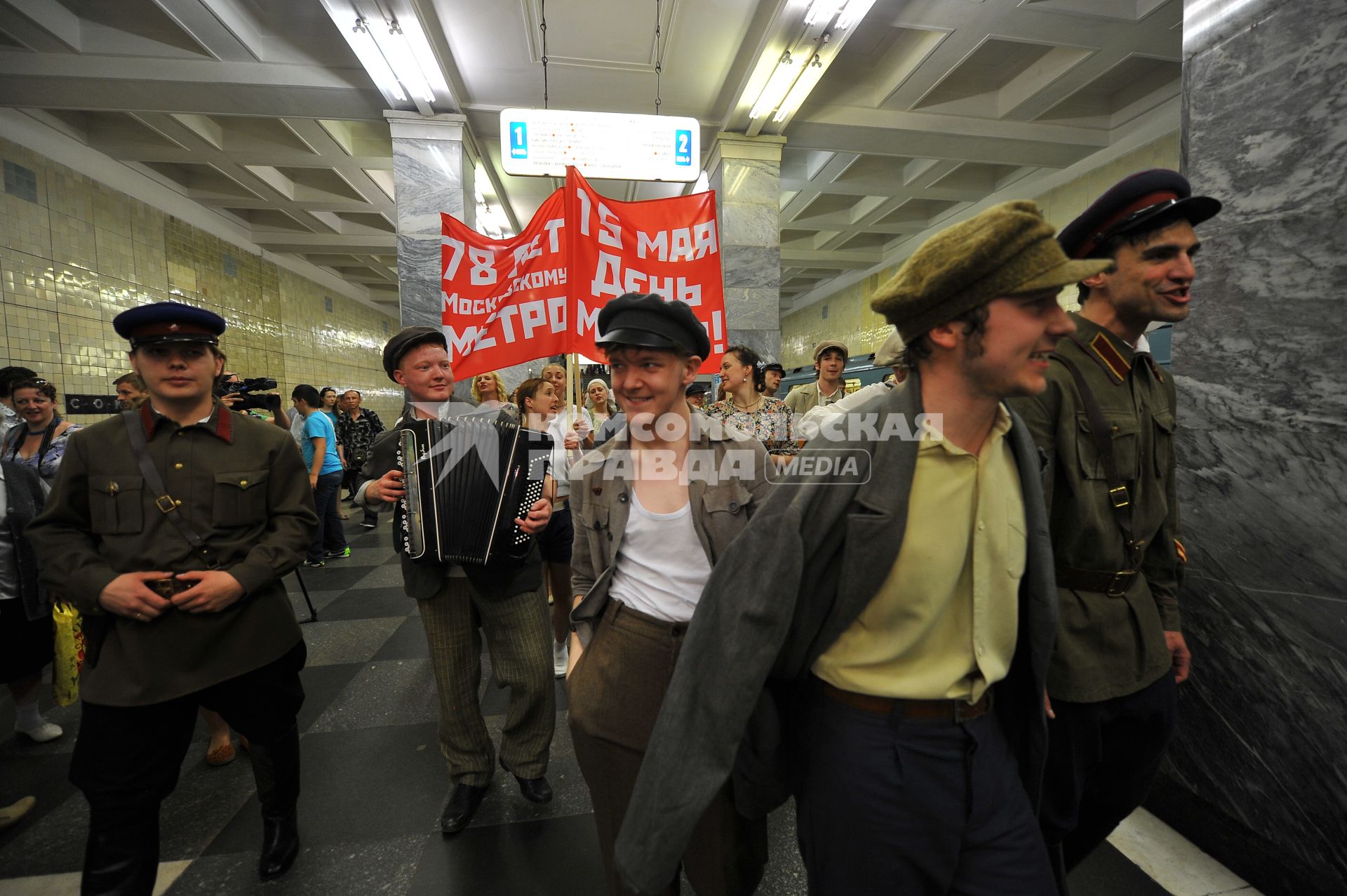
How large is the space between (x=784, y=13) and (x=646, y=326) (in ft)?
15.9

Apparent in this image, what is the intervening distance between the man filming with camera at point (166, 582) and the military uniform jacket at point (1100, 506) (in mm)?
2375

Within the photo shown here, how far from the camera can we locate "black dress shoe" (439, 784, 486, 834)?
2100 millimetres

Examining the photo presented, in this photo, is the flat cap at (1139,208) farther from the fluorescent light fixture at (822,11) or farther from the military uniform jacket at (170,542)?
the fluorescent light fixture at (822,11)

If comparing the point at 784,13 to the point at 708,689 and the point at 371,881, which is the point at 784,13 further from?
the point at 371,881

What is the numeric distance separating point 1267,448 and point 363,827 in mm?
3617

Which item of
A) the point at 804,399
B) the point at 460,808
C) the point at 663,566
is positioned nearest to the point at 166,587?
the point at 460,808

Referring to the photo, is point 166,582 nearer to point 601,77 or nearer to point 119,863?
point 119,863

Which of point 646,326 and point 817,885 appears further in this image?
point 646,326

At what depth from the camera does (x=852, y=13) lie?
4.61m

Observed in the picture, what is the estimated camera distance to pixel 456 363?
3236 mm

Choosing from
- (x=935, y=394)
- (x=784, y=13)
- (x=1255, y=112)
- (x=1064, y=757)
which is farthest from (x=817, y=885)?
(x=784, y=13)

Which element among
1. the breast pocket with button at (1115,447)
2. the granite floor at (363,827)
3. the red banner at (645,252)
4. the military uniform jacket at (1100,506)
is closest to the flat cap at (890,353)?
the military uniform jacket at (1100,506)

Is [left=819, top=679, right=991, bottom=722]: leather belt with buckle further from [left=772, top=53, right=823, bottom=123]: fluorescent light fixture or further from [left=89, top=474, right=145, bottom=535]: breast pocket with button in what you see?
[left=772, top=53, right=823, bottom=123]: fluorescent light fixture

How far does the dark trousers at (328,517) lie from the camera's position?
602cm
